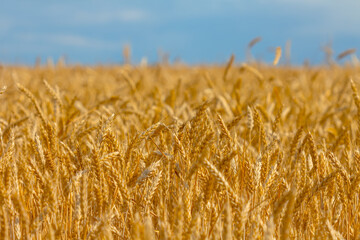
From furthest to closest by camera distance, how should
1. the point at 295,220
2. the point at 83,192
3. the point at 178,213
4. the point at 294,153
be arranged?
the point at 294,153, the point at 295,220, the point at 83,192, the point at 178,213

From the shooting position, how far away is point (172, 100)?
3088mm

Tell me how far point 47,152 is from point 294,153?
0.88 metres

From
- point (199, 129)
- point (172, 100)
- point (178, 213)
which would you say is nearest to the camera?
point (178, 213)

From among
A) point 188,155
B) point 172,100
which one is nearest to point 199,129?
point 188,155

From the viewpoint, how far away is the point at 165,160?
52.9 inches

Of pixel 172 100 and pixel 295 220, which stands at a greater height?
pixel 172 100

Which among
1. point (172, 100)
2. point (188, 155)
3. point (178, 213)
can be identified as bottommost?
point (178, 213)

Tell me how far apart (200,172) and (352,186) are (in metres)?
0.44

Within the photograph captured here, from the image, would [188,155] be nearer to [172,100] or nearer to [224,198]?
[224,198]

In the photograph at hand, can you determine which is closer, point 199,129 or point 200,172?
point 200,172

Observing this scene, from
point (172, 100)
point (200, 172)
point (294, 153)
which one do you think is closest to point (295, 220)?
point (294, 153)

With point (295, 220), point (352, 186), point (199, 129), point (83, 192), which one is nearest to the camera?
point (83, 192)

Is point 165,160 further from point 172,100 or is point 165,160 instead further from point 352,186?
point 172,100

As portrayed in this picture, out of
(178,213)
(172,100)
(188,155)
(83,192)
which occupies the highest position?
(172,100)
